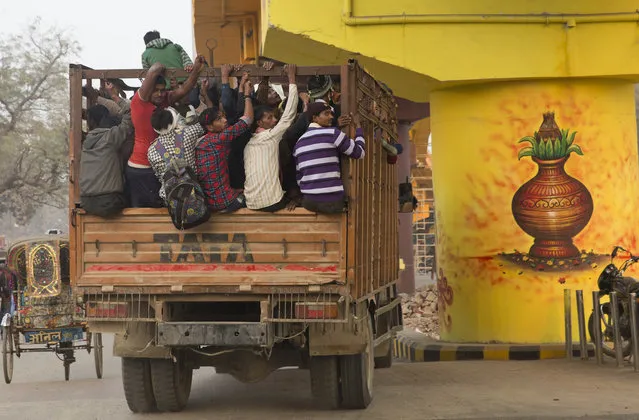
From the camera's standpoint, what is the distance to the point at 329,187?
9219 mm

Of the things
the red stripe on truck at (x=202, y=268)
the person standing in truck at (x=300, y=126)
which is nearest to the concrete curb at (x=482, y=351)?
the person standing in truck at (x=300, y=126)

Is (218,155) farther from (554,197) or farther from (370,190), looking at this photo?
(554,197)

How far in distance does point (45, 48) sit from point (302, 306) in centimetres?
4073

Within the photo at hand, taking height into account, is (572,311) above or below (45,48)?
below

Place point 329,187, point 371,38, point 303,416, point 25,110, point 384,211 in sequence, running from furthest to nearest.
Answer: point 25,110 < point 371,38 < point 384,211 < point 303,416 < point 329,187

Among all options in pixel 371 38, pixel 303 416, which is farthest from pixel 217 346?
pixel 371 38

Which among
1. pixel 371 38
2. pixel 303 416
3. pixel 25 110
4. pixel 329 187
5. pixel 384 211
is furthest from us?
pixel 25 110

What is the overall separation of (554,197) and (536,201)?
0.23 m

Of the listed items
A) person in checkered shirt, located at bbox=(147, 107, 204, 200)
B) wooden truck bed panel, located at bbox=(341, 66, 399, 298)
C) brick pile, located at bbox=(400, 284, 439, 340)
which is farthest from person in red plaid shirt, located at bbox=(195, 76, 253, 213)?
brick pile, located at bbox=(400, 284, 439, 340)

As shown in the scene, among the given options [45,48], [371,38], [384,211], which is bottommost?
[384,211]

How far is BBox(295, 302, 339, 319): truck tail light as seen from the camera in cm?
921

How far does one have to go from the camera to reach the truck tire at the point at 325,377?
391 inches

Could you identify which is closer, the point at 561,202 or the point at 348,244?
the point at 348,244

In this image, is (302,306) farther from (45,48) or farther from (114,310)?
(45,48)
